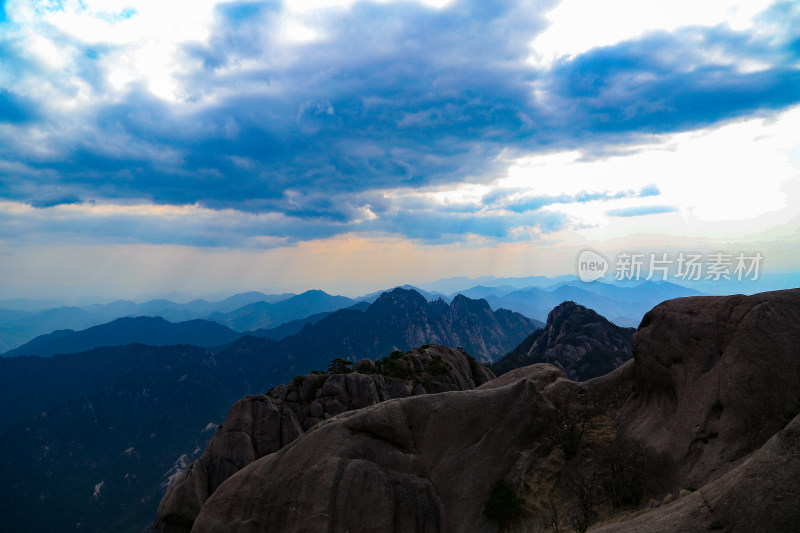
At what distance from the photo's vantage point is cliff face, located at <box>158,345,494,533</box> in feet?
181

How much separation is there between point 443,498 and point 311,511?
27.6ft

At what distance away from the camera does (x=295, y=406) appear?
3059 inches

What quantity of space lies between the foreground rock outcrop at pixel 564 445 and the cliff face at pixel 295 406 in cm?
3417

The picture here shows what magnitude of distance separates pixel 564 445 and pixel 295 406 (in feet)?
208

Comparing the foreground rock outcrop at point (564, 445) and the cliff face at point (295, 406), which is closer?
the foreground rock outcrop at point (564, 445)

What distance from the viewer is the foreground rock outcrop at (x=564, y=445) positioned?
63.9 ft

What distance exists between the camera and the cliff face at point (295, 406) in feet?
181

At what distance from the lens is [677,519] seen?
12766 millimetres

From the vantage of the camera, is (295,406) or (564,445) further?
(295,406)

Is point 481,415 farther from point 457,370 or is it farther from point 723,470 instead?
point 457,370

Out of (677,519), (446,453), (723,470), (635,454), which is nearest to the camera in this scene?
(677,519)

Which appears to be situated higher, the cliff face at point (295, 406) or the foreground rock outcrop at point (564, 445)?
the foreground rock outcrop at point (564, 445)

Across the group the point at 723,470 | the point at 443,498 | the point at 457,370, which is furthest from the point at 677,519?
the point at 457,370

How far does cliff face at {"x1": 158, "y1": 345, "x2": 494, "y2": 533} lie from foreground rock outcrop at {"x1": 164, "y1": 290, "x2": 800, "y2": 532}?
112 feet
